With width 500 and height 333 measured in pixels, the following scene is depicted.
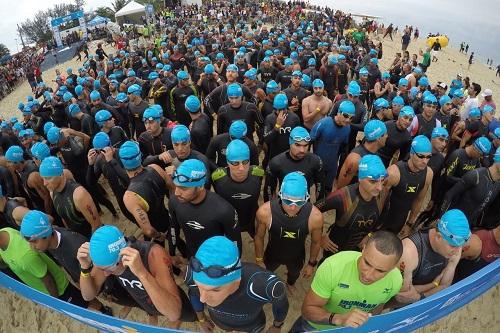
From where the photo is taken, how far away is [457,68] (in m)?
22.9

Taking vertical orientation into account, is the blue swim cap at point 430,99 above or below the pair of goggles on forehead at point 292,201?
below

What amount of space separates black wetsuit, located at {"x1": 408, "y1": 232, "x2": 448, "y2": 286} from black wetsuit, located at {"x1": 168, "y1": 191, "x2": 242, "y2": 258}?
1.76 m

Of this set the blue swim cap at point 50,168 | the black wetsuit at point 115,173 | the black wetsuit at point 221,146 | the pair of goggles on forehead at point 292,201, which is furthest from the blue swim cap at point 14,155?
the pair of goggles on forehead at point 292,201

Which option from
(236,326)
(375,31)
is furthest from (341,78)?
(375,31)

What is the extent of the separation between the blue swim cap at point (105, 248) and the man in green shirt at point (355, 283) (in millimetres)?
1609

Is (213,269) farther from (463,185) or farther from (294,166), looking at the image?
A: (463,185)

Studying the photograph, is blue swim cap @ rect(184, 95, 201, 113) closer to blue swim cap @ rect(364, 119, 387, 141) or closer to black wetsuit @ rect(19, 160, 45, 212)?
black wetsuit @ rect(19, 160, 45, 212)

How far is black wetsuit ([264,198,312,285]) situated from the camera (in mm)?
3199

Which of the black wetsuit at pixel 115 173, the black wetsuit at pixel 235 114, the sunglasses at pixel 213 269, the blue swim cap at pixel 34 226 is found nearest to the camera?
the sunglasses at pixel 213 269

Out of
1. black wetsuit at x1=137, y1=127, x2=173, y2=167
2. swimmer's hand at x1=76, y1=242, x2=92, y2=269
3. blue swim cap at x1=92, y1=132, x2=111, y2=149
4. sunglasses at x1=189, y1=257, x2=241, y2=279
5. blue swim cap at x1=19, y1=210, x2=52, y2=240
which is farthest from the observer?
black wetsuit at x1=137, y1=127, x2=173, y2=167

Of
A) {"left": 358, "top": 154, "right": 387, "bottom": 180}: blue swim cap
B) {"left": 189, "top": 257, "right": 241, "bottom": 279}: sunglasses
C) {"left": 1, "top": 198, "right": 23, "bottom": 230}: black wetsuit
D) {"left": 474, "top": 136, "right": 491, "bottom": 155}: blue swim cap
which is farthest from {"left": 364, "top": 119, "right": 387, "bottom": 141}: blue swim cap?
{"left": 1, "top": 198, "right": 23, "bottom": 230}: black wetsuit

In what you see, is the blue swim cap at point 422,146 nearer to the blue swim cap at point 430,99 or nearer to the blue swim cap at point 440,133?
the blue swim cap at point 440,133

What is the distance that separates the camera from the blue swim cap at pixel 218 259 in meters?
2.17

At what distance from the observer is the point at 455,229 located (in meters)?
2.61
